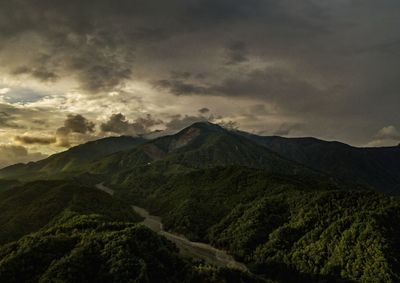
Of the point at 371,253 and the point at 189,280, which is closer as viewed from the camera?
the point at 189,280

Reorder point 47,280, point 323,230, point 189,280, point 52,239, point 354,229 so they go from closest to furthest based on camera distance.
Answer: point 47,280 → point 189,280 → point 52,239 → point 354,229 → point 323,230

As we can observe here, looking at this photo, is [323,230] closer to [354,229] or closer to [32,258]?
[354,229]

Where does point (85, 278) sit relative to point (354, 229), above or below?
below

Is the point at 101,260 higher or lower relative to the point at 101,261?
higher

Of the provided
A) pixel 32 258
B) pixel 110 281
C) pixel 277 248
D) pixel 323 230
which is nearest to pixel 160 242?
pixel 110 281

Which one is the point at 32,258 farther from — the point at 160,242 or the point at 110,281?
the point at 160,242

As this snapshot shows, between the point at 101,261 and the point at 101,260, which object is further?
the point at 101,260

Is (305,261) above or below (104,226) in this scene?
below

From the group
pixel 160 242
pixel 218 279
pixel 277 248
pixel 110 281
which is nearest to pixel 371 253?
pixel 277 248

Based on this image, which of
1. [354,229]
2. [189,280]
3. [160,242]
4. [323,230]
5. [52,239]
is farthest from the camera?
[323,230]
